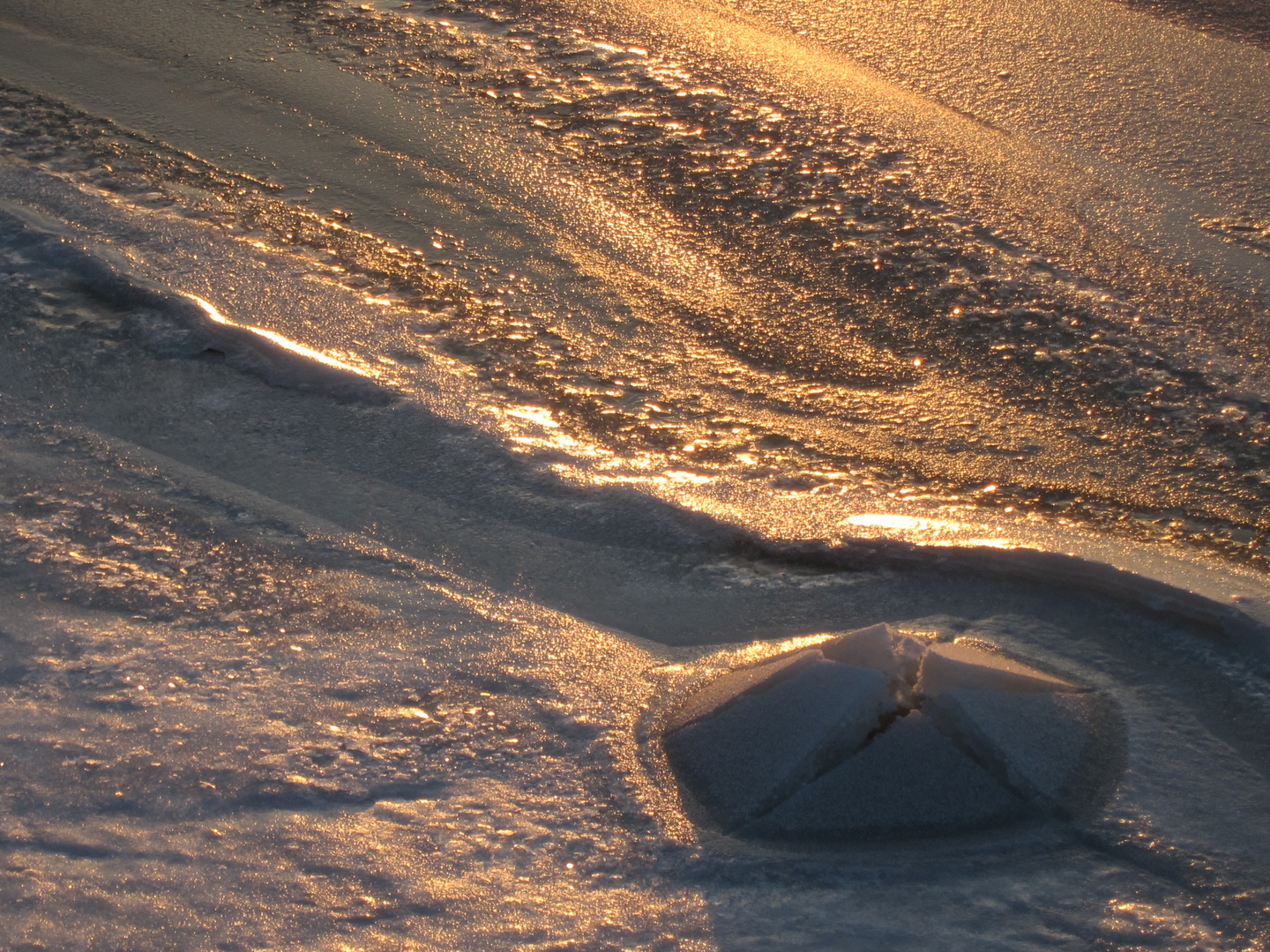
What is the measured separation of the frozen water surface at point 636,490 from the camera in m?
1.57

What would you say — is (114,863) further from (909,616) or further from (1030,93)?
(1030,93)

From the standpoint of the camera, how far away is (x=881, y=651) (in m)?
1.71

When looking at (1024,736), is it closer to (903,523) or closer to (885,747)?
(885,747)

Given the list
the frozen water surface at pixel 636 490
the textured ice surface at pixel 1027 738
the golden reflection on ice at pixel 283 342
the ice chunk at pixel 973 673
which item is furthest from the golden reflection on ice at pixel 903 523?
the golden reflection on ice at pixel 283 342

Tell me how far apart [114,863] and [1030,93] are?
3310 mm

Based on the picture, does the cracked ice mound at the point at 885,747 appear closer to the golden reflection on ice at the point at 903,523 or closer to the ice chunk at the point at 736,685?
the ice chunk at the point at 736,685

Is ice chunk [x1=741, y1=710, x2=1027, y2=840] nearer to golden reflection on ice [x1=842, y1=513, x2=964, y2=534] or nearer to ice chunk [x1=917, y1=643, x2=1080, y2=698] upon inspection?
ice chunk [x1=917, y1=643, x2=1080, y2=698]

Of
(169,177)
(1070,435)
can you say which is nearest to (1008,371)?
(1070,435)

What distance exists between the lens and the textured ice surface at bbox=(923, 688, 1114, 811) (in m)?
1.66

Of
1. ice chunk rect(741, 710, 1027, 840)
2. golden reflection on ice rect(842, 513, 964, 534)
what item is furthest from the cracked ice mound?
golden reflection on ice rect(842, 513, 964, 534)

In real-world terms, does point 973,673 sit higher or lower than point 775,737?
higher

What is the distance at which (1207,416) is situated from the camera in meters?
2.47

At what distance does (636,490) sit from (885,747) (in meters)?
0.76

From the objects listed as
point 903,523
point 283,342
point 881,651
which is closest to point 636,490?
point 903,523
